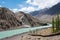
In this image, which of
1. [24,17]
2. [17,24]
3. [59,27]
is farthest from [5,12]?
[59,27]

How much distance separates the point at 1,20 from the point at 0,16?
15.2ft

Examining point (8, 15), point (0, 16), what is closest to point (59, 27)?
point (0, 16)

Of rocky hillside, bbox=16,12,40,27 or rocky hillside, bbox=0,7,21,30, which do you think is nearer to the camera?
rocky hillside, bbox=0,7,21,30

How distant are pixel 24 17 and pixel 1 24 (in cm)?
5726

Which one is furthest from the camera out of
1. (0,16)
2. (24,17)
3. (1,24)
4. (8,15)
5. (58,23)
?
(24,17)

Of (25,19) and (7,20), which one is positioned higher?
(7,20)

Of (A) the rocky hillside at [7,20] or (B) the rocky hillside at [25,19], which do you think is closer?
(A) the rocky hillside at [7,20]

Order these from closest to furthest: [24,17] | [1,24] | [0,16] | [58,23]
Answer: [58,23] → [1,24] → [0,16] → [24,17]

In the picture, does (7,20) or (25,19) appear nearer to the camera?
(7,20)

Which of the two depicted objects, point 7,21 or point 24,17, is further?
point 24,17

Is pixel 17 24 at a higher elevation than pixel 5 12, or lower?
lower

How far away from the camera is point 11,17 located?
138 m

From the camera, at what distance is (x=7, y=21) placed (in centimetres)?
12769

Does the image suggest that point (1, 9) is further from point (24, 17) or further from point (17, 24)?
point (24, 17)
